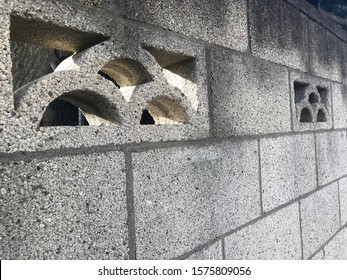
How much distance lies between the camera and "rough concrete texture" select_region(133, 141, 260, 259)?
1.18 metres

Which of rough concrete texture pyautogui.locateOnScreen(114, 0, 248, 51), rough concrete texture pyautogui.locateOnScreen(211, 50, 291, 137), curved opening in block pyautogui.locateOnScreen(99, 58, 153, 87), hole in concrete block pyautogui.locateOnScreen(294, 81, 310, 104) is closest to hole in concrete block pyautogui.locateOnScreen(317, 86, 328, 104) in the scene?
hole in concrete block pyautogui.locateOnScreen(294, 81, 310, 104)

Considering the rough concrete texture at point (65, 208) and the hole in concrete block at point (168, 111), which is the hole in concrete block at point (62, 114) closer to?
the hole in concrete block at point (168, 111)

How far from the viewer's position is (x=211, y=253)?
145 cm

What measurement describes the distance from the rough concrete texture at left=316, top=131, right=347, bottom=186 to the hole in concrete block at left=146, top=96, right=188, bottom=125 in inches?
59.9

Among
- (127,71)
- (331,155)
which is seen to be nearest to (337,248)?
(331,155)

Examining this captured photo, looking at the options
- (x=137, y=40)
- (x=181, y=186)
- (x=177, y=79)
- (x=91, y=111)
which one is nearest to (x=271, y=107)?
(x=177, y=79)

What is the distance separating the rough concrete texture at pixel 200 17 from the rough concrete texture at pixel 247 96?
0.27ft

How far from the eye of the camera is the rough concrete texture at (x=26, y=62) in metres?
2.57

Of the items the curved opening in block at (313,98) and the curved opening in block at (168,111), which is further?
the curved opening in block at (313,98)

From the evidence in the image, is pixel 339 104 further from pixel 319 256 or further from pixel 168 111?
pixel 168 111

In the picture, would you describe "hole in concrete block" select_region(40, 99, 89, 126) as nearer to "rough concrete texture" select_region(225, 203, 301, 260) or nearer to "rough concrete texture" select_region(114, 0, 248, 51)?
"rough concrete texture" select_region(225, 203, 301, 260)

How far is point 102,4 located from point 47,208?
2.08ft

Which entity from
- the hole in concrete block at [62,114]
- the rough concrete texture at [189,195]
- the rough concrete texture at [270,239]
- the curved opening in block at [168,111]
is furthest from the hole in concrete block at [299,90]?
the hole in concrete block at [62,114]

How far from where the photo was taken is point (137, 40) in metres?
1.18
